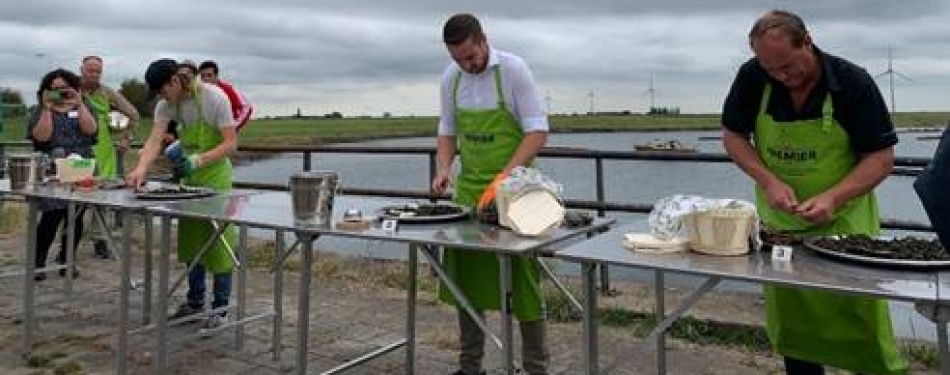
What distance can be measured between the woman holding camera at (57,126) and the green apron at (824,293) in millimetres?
4775

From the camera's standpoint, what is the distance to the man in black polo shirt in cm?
238

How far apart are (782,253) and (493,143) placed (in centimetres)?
143

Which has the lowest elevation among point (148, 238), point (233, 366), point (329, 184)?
point (233, 366)

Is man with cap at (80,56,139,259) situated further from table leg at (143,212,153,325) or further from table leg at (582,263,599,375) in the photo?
table leg at (582,263,599,375)

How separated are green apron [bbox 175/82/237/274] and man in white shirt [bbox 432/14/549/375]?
1.53m

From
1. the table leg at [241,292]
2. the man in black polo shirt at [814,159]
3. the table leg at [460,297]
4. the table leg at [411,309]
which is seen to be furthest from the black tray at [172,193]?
the man in black polo shirt at [814,159]

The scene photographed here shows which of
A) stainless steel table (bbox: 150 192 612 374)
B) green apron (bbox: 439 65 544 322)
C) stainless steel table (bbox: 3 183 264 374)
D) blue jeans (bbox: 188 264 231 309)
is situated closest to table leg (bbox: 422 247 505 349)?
stainless steel table (bbox: 150 192 612 374)

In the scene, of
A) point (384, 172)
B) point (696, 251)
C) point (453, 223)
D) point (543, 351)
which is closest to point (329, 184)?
point (453, 223)

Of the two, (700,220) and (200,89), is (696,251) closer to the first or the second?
(700,220)

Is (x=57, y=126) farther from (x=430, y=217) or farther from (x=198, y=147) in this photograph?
(x=430, y=217)

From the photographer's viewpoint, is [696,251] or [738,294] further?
[738,294]

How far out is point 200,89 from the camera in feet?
13.7

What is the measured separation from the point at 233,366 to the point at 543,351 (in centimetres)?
165

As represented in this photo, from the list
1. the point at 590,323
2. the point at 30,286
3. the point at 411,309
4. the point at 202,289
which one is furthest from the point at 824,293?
the point at 30,286
